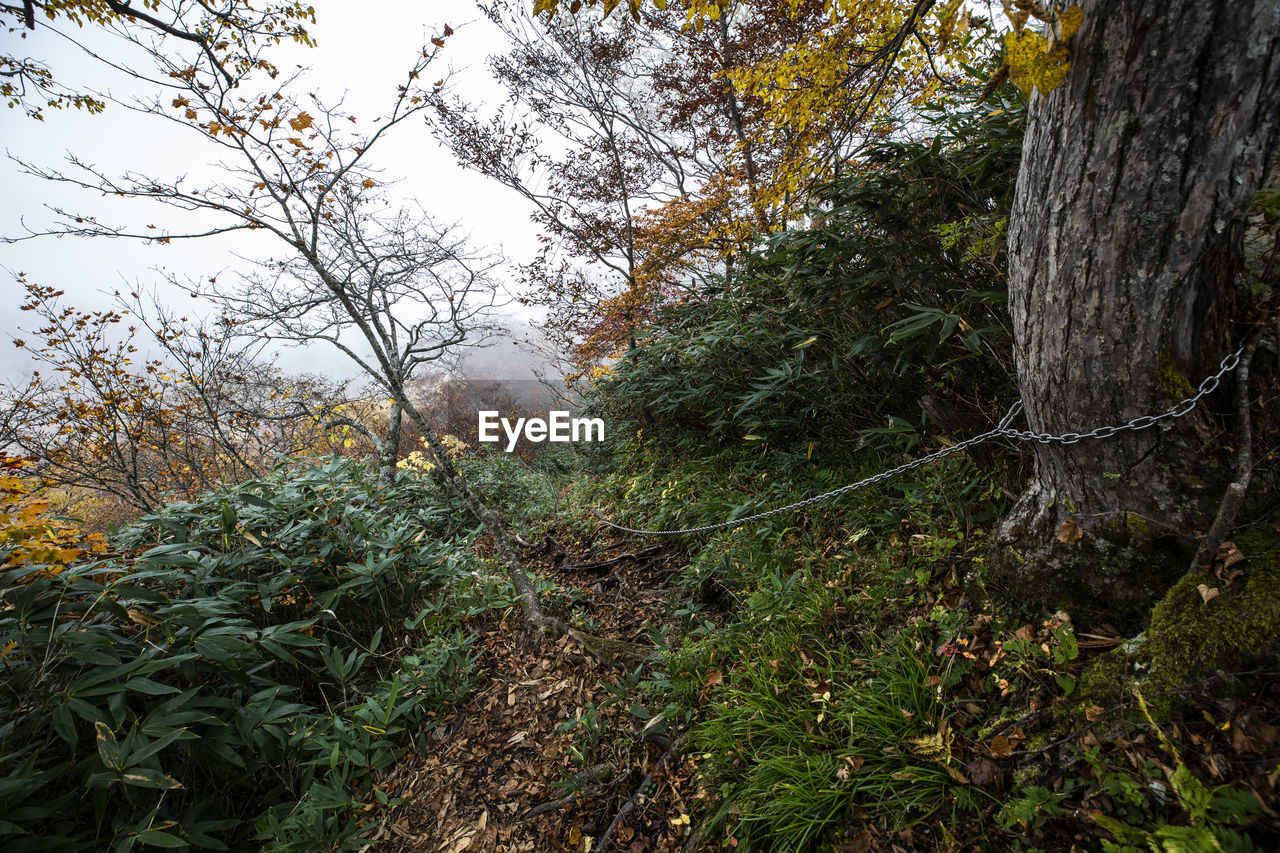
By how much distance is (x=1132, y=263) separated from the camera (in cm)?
131

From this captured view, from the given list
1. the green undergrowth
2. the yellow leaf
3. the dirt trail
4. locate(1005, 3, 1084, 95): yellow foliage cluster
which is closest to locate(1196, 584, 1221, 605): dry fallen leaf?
the yellow leaf

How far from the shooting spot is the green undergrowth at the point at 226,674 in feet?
5.45

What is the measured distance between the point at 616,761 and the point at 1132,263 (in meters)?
2.74

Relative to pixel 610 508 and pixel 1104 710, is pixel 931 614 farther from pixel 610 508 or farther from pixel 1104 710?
pixel 610 508

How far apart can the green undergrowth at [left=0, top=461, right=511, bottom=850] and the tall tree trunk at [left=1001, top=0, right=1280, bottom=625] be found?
3197 millimetres

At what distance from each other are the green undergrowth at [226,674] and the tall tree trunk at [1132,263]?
320 centimetres

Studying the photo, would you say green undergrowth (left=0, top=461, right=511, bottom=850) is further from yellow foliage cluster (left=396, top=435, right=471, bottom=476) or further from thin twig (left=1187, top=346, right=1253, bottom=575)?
yellow foliage cluster (left=396, top=435, right=471, bottom=476)

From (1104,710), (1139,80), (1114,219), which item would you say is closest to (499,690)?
(1104,710)

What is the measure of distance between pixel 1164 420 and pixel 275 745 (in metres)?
3.82

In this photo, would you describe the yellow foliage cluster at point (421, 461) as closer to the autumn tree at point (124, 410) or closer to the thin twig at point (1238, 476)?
the autumn tree at point (124, 410)

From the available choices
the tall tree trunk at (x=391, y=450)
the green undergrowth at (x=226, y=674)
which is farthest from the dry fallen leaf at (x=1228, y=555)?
the tall tree trunk at (x=391, y=450)

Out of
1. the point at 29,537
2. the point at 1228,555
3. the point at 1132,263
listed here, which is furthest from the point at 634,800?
the point at 29,537

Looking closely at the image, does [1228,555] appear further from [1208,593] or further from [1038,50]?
[1038,50]

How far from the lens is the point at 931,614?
1.81 m
